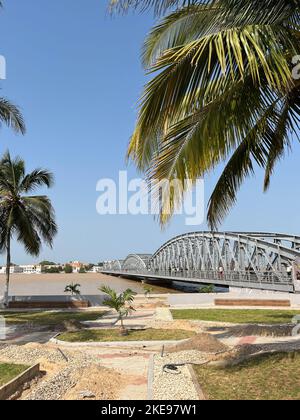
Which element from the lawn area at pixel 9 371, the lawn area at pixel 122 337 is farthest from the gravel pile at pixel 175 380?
the lawn area at pixel 122 337

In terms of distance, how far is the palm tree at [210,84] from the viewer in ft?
16.4

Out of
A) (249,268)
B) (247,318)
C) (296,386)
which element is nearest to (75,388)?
(296,386)

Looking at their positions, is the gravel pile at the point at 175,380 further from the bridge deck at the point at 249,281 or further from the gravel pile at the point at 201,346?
the bridge deck at the point at 249,281

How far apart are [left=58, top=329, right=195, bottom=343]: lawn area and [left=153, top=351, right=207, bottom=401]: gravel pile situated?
3.20m

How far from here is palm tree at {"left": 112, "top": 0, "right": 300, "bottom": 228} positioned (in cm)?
500

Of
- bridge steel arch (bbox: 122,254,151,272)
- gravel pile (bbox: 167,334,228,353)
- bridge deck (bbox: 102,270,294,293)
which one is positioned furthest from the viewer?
bridge steel arch (bbox: 122,254,151,272)

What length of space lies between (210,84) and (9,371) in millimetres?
7315

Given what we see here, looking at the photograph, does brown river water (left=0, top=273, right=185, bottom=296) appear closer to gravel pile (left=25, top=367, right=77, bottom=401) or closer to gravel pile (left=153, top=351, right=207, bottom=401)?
gravel pile (left=153, top=351, right=207, bottom=401)

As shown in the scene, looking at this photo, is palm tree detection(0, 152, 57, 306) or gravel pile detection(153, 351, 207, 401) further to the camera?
palm tree detection(0, 152, 57, 306)

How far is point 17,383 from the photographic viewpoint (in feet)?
24.3

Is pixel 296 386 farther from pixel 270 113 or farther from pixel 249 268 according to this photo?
pixel 249 268

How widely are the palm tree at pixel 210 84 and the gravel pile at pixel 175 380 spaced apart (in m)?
2.92

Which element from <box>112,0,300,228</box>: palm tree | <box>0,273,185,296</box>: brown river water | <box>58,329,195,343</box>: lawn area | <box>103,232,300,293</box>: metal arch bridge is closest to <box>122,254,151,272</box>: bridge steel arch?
<box>0,273,185,296</box>: brown river water

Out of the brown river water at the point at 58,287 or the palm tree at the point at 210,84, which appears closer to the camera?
the palm tree at the point at 210,84
